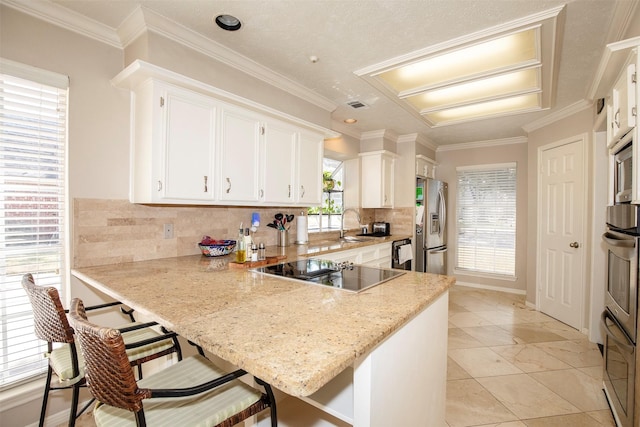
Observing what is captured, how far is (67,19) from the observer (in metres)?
1.80

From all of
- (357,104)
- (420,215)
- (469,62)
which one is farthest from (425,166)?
(469,62)

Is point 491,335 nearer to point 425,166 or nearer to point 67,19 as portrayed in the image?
point 425,166

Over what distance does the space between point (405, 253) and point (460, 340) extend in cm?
145

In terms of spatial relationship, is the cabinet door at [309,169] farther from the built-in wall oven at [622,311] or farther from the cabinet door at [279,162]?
the built-in wall oven at [622,311]

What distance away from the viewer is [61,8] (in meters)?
1.76

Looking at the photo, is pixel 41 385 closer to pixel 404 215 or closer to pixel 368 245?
pixel 368 245

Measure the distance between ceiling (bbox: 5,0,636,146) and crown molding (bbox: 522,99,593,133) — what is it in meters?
0.54

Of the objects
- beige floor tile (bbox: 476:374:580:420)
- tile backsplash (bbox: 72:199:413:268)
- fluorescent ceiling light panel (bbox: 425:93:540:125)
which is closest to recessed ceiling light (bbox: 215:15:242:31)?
tile backsplash (bbox: 72:199:413:268)

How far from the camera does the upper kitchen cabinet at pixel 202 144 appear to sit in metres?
1.92

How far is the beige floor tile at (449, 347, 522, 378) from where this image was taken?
8.11 ft

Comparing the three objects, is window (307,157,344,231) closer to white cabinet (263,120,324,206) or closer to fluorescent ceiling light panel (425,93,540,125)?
white cabinet (263,120,324,206)

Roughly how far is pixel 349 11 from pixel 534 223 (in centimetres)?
378

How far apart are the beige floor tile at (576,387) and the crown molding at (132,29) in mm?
3457

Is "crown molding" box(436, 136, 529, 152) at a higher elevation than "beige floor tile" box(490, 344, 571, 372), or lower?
higher
